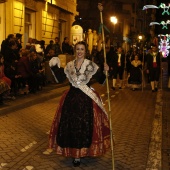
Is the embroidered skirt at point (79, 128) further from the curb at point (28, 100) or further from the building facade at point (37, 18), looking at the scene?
the building facade at point (37, 18)

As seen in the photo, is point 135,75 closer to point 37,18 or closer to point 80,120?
point 37,18

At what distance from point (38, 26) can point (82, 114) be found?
15652 millimetres

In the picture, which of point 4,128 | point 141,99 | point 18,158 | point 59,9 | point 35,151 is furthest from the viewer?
point 59,9

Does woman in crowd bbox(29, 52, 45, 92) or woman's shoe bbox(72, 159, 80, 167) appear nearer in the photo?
woman's shoe bbox(72, 159, 80, 167)

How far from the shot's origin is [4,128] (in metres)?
8.41

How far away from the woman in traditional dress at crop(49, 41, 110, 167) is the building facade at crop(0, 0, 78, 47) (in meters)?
11.3

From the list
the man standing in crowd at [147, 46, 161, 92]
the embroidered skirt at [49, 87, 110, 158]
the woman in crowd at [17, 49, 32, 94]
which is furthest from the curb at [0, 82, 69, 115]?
the embroidered skirt at [49, 87, 110, 158]

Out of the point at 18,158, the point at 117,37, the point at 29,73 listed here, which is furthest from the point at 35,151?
the point at 117,37

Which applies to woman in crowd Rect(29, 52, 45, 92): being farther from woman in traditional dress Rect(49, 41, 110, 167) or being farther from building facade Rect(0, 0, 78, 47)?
woman in traditional dress Rect(49, 41, 110, 167)

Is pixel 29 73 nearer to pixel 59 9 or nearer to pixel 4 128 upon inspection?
pixel 4 128

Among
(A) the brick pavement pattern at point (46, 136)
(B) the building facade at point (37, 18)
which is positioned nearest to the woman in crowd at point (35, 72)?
(A) the brick pavement pattern at point (46, 136)

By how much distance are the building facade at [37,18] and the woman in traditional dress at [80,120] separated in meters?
11.3

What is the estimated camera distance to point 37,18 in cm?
2067

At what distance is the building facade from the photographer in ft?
55.8
